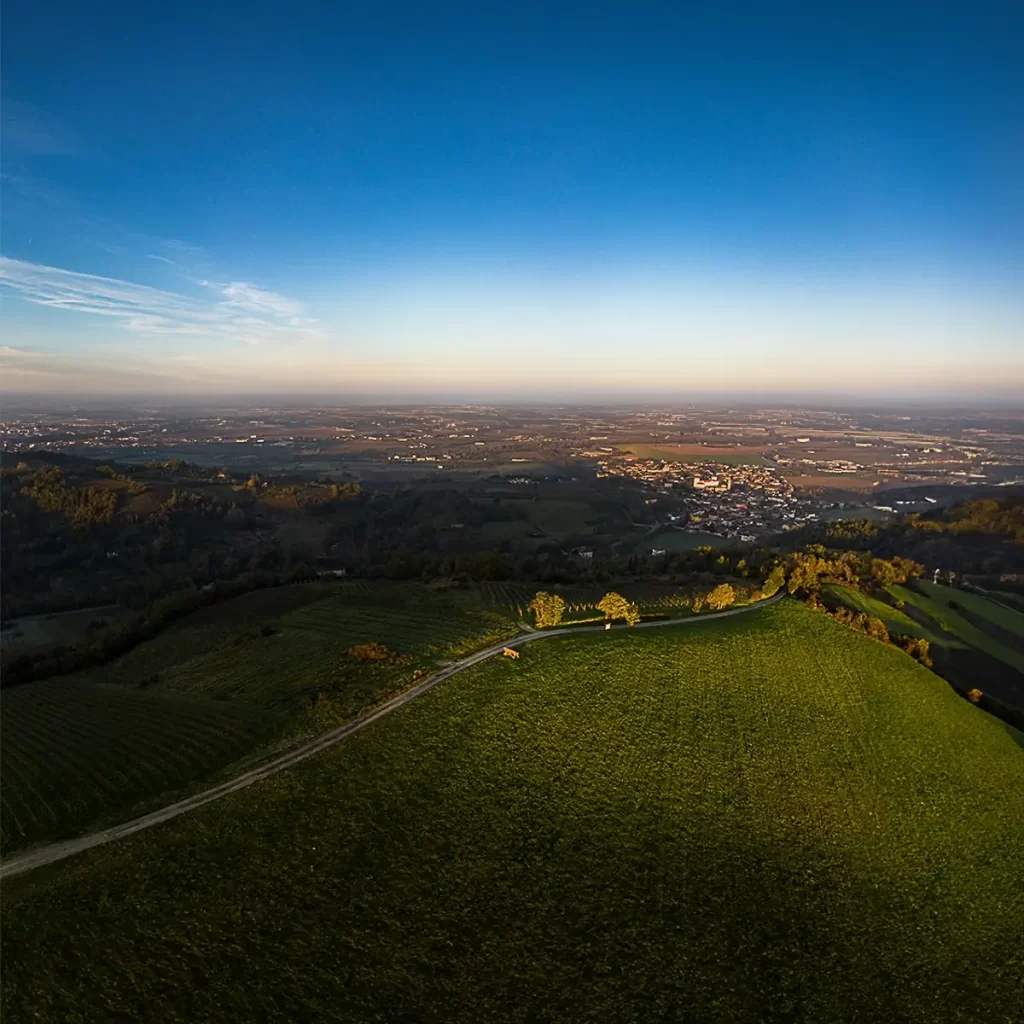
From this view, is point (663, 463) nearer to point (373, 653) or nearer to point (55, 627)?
point (55, 627)

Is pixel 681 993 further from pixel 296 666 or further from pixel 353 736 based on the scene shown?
pixel 296 666

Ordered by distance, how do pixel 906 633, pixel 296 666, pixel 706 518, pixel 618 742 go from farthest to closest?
pixel 706 518, pixel 906 633, pixel 296 666, pixel 618 742

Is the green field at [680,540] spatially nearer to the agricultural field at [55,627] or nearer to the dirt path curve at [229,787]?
the dirt path curve at [229,787]

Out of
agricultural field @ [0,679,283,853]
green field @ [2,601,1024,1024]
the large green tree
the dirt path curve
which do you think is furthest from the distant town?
→ agricultural field @ [0,679,283,853]

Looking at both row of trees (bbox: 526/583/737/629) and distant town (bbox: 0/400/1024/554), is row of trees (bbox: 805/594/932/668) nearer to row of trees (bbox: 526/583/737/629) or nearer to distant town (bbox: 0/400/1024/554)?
row of trees (bbox: 526/583/737/629)

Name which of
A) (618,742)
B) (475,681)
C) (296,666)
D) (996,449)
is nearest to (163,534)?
(296,666)
